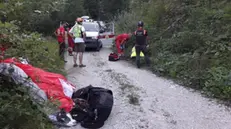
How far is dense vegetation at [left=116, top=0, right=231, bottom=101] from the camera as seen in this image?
348 inches

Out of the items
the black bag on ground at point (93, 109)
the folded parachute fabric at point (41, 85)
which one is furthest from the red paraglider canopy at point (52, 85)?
the black bag on ground at point (93, 109)

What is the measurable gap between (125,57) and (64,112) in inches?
379

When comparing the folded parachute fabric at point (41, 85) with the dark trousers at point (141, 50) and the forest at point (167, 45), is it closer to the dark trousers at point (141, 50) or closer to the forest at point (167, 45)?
the forest at point (167, 45)

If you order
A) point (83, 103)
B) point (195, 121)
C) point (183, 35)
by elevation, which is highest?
point (183, 35)

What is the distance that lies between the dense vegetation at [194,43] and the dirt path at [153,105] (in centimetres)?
60

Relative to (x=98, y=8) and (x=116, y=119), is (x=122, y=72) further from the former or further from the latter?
(x=98, y=8)

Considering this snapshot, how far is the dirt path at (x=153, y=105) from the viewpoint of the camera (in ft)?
20.0

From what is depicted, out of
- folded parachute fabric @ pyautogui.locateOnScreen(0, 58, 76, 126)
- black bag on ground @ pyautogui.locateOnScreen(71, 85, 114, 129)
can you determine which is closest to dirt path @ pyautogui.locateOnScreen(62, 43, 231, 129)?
black bag on ground @ pyautogui.locateOnScreen(71, 85, 114, 129)

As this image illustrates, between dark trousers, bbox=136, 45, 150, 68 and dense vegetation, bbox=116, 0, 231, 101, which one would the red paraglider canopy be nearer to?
dense vegetation, bbox=116, 0, 231, 101

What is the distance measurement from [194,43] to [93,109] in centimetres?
659

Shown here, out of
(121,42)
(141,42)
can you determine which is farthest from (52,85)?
(121,42)

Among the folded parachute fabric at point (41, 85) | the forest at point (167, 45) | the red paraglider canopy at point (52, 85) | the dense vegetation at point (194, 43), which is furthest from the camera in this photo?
the dense vegetation at point (194, 43)

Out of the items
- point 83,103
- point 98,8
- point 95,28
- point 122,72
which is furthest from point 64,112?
point 98,8

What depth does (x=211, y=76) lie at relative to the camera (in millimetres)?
8781
